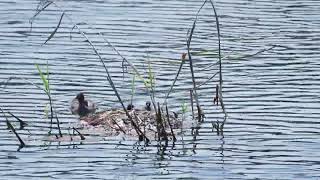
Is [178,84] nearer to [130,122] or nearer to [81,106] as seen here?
[81,106]

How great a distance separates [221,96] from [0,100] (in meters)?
3.19

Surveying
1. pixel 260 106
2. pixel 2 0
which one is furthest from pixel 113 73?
pixel 2 0

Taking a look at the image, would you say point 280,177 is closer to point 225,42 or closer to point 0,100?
point 0,100

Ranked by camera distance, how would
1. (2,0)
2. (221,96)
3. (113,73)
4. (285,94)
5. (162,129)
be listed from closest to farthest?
(162,129) < (221,96) < (285,94) < (113,73) < (2,0)

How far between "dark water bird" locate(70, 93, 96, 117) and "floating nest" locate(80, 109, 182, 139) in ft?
0.42

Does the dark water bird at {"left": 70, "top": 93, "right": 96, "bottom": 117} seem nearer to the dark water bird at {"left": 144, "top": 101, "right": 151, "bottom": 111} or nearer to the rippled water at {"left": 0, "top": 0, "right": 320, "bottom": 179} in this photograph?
the rippled water at {"left": 0, "top": 0, "right": 320, "bottom": 179}

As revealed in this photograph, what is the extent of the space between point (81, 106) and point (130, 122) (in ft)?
3.76

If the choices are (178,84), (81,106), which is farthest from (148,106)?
(178,84)

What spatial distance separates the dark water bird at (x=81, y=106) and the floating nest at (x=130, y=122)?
0.42 ft

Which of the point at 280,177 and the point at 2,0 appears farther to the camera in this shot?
the point at 2,0

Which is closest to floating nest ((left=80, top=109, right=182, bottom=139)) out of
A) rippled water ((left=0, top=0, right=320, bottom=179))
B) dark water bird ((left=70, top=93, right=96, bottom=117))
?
dark water bird ((left=70, top=93, right=96, bottom=117))

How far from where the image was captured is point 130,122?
1995cm

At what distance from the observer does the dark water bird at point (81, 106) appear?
20719mm

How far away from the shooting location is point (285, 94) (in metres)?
22.0
